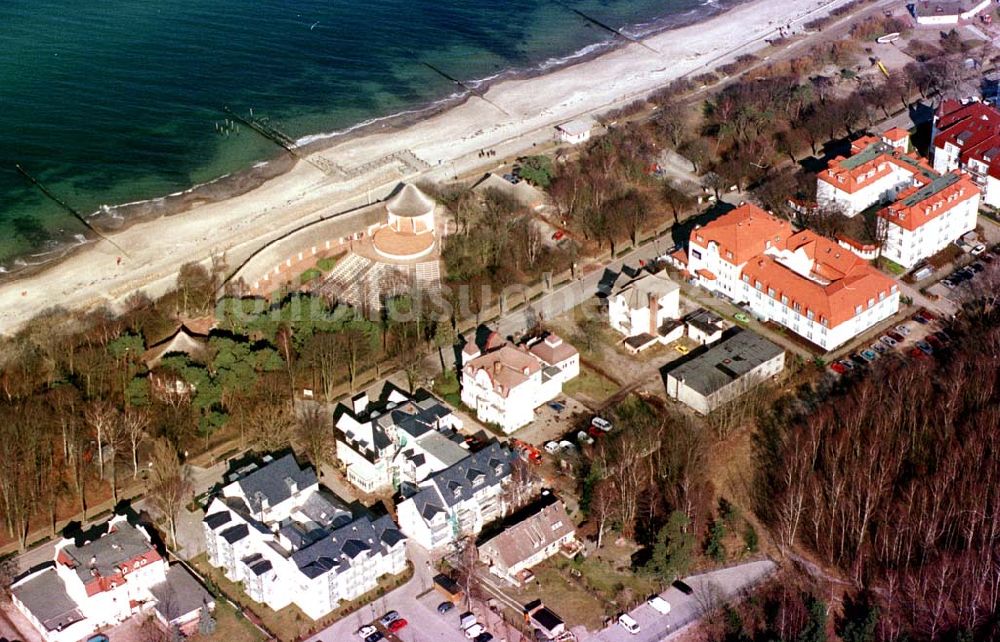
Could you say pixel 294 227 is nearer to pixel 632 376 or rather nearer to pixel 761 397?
pixel 632 376

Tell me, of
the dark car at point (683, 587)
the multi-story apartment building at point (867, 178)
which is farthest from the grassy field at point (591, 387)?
the multi-story apartment building at point (867, 178)

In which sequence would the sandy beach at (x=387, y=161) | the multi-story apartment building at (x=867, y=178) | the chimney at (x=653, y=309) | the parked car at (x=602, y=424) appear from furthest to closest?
the multi-story apartment building at (x=867, y=178) < the sandy beach at (x=387, y=161) < the chimney at (x=653, y=309) < the parked car at (x=602, y=424)

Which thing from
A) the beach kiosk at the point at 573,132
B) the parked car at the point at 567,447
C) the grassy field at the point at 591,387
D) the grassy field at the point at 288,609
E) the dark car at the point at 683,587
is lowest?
the dark car at the point at 683,587

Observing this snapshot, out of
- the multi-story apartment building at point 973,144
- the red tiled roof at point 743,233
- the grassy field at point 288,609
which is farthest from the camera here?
the multi-story apartment building at point 973,144

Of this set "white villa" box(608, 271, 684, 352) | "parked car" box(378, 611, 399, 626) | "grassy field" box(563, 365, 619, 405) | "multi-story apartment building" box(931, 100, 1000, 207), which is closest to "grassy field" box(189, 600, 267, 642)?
"parked car" box(378, 611, 399, 626)

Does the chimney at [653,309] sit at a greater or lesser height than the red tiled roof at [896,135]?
lesser

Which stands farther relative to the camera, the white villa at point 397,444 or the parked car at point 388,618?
the white villa at point 397,444

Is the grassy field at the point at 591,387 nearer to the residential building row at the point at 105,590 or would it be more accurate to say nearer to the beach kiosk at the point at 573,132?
the residential building row at the point at 105,590
